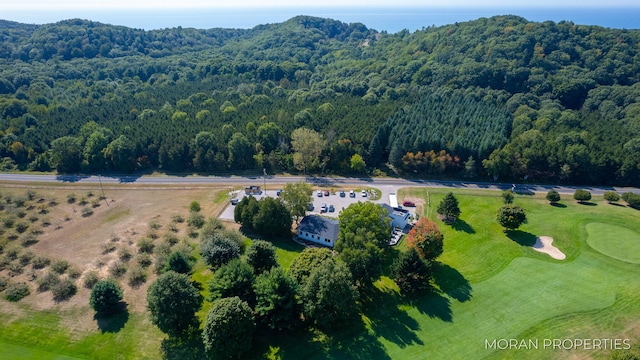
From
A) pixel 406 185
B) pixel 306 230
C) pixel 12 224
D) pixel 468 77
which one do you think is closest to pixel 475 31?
pixel 468 77

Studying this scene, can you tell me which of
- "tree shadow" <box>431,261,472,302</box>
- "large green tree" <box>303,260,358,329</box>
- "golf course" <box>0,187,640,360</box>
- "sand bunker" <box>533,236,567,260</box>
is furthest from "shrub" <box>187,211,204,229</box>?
"sand bunker" <box>533,236,567,260</box>

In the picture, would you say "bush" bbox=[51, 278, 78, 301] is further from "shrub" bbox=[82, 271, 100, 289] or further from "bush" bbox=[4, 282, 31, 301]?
"bush" bbox=[4, 282, 31, 301]

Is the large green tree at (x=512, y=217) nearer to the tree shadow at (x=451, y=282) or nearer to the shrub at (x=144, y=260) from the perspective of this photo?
the tree shadow at (x=451, y=282)

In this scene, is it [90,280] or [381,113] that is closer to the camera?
[90,280]

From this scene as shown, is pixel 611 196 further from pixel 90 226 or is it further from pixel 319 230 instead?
pixel 90 226

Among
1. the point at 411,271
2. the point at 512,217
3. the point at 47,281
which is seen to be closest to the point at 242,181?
the point at 47,281

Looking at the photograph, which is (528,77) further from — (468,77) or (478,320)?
(478,320)
